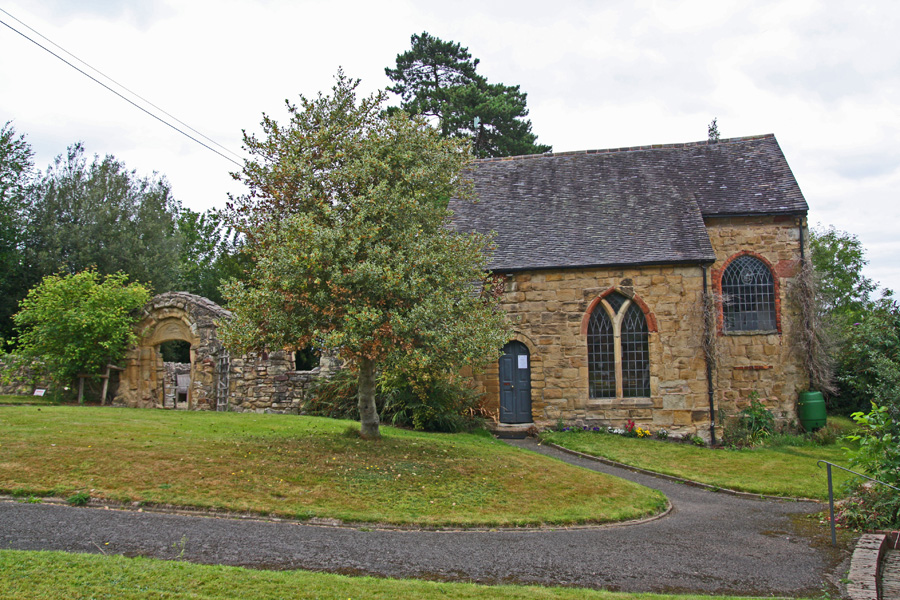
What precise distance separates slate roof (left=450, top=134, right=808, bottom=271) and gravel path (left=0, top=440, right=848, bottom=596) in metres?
9.87

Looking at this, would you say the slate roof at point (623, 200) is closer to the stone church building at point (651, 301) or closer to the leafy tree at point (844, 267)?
the stone church building at point (651, 301)

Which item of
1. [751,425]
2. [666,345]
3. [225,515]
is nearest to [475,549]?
[225,515]

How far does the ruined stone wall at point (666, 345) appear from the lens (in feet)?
56.0

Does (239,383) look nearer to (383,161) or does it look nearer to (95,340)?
(95,340)

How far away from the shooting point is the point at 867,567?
719cm

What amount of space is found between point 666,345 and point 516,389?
421 cm

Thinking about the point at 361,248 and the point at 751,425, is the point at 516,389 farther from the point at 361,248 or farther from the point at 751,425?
the point at 361,248

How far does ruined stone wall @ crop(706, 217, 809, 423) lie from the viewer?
18.0m

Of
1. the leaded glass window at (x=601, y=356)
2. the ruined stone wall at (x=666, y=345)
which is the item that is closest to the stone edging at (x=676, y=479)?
the ruined stone wall at (x=666, y=345)

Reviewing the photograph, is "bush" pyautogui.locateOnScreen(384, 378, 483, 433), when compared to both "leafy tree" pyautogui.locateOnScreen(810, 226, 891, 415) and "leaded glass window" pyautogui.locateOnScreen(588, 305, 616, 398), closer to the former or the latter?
"leaded glass window" pyautogui.locateOnScreen(588, 305, 616, 398)

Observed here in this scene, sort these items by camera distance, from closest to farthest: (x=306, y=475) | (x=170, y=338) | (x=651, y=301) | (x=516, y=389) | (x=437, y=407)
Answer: (x=306, y=475)
(x=437, y=407)
(x=651, y=301)
(x=516, y=389)
(x=170, y=338)

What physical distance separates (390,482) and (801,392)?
1337 cm

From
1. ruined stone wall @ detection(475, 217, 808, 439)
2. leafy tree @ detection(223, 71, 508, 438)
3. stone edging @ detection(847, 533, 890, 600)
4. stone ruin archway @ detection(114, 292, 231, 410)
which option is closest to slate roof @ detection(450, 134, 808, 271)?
ruined stone wall @ detection(475, 217, 808, 439)

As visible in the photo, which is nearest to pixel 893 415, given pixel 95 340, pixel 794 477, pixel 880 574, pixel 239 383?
pixel 794 477
